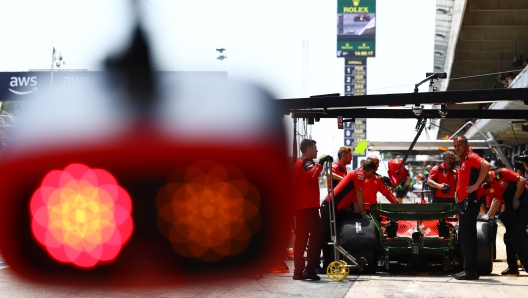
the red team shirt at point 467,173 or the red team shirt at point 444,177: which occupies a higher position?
the red team shirt at point 467,173

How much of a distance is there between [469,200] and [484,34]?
23.0 metres

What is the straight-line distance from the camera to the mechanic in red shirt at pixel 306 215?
8.95 meters

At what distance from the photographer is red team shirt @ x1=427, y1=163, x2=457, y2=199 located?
1303 cm

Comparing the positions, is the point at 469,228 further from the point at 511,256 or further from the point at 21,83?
the point at 21,83

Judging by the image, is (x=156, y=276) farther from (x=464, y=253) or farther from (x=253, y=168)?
(x=464, y=253)

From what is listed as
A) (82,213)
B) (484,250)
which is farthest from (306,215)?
(82,213)

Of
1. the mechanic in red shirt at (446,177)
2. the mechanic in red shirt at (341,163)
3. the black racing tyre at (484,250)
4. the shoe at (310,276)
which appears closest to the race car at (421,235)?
the black racing tyre at (484,250)

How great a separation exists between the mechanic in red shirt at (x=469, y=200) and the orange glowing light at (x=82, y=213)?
571 centimetres

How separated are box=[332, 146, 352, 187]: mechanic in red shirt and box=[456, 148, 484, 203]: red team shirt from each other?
1.64 meters

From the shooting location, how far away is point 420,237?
32.4ft

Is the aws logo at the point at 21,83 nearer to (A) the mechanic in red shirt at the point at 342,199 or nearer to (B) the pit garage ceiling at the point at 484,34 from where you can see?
(B) the pit garage ceiling at the point at 484,34

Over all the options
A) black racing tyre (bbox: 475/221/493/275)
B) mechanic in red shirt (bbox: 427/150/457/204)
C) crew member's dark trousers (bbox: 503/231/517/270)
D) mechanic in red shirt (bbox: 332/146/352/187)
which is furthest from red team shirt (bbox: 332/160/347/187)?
mechanic in red shirt (bbox: 427/150/457/204)

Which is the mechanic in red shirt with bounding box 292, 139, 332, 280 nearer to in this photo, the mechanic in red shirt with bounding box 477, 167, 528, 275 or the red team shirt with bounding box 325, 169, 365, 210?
the red team shirt with bounding box 325, 169, 365, 210

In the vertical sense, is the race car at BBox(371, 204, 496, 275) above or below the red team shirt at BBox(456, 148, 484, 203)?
below
